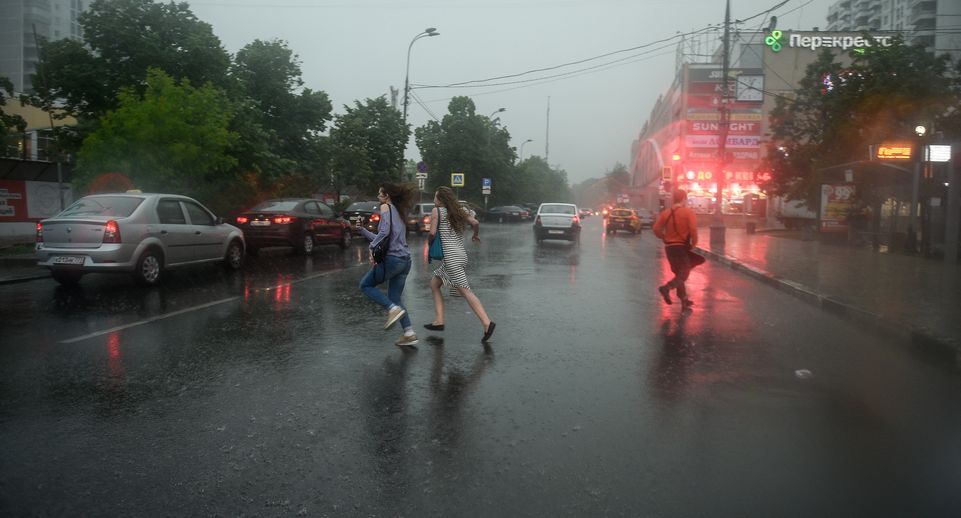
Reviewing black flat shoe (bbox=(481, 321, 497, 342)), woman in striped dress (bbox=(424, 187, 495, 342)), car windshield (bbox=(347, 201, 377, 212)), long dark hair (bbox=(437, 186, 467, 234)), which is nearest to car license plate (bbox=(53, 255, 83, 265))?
woman in striped dress (bbox=(424, 187, 495, 342))

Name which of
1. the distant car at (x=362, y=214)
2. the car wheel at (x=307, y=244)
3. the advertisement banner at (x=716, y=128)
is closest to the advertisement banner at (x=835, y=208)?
the distant car at (x=362, y=214)

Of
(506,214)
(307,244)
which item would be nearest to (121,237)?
(307,244)

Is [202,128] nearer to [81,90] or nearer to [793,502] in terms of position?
[81,90]

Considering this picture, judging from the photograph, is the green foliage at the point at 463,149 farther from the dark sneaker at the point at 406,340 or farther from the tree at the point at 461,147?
the dark sneaker at the point at 406,340

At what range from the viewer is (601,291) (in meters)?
12.4

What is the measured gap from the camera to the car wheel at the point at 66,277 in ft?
37.3

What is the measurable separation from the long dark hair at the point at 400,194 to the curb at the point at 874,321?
5.88m

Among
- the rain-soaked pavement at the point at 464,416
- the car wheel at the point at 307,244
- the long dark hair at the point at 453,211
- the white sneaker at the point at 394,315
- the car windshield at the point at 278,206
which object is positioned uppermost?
the car windshield at the point at 278,206

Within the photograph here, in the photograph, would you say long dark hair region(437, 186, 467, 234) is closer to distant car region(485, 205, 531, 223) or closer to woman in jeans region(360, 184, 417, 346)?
woman in jeans region(360, 184, 417, 346)

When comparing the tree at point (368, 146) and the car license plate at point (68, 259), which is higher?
the tree at point (368, 146)

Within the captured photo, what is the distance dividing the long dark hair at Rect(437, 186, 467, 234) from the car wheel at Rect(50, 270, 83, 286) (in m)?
7.08

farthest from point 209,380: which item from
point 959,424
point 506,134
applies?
point 506,134

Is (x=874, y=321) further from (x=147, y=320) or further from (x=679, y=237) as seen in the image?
(x=147, y=320)

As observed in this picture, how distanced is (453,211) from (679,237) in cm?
438
